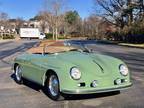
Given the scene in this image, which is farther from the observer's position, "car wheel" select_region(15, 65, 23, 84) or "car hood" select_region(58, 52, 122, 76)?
"car wheel" select_region(15, 65, 23, 84)

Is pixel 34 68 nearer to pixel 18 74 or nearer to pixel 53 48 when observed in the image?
pixel 53 48

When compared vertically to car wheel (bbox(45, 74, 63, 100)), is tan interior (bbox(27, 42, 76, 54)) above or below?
above

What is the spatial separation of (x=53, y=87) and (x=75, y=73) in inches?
33.6

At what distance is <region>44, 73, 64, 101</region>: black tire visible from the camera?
805 centimetres

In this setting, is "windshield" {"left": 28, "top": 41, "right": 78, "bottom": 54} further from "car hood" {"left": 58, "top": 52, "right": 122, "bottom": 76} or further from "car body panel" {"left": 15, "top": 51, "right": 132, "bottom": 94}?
"car hood" {"left": 58, "top": 52, "right": 122, "bottom": 76}

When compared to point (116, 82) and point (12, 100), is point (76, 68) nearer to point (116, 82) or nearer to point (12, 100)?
point (116, 82)

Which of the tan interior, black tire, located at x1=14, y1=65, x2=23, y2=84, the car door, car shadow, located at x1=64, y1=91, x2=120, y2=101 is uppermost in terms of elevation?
the tan interior

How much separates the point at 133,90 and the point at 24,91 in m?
2.78

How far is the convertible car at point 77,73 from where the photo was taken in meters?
7.65

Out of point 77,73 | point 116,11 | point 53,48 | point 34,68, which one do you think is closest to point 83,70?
point 77,73

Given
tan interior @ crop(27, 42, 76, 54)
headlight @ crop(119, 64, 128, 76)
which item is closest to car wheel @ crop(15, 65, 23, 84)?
tan interior @ crop(27, 42, 76, 54)

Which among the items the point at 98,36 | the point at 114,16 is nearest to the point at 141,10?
the point at 114,16

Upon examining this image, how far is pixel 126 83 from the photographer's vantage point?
808 cm

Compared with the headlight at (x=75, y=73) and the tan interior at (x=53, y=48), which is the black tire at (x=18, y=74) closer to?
the tan interior at (x=53, y=48)
